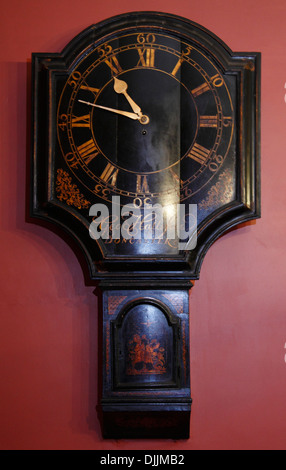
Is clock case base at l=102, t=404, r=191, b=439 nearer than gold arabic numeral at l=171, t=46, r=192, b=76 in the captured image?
Yes

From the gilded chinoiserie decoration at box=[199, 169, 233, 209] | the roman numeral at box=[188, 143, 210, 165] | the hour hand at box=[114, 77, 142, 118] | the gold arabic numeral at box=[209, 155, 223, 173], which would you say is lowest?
the gilded chinoiserie decoration at box=[199, 169, 233, 209]

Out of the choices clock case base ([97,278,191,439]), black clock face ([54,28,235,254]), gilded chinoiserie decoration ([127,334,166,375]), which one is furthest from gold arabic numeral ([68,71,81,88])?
gilded chinoiserie decoration ([127,334,166,375])

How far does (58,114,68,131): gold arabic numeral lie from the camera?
2246 mm

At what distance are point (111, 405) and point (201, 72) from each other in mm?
1309

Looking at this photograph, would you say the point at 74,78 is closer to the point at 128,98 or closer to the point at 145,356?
the point at 128,98

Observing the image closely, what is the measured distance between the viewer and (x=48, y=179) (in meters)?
2.22

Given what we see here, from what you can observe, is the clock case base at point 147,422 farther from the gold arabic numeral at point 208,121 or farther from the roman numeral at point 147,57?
the roman numeral at point 147,57

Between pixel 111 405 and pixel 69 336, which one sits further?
pixel 69 336

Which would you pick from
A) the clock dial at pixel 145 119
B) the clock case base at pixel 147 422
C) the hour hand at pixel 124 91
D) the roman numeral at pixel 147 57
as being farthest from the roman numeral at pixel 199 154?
the clock case base at pixel 147 422

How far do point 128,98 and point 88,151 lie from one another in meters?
0.26

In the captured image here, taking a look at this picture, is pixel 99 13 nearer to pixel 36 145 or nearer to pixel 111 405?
pixel 36 145

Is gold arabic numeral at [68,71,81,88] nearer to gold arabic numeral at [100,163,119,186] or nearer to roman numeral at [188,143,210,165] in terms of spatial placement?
gold arabic numeral at [100,163,119,186]
